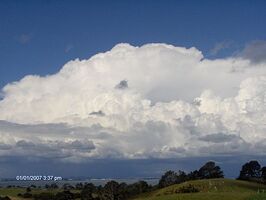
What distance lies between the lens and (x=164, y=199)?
148 meters

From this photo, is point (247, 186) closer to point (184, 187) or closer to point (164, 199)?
point (184, 187)

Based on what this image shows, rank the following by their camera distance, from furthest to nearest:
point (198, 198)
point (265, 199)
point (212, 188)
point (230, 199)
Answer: point (212, 188)
point (198, 198)
point (230, 199)
point (265, 199)

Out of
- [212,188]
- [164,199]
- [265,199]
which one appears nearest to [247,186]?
[212,188]

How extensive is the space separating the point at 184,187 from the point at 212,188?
10.2m

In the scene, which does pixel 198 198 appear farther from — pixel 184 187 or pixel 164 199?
pixel 184 187

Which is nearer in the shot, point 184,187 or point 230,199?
point 230,199

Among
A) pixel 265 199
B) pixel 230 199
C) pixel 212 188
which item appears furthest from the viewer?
pixel 212 188

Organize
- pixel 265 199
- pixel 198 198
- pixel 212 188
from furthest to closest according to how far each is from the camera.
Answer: pixel 212 188 → pixel 198 198 → pixel 265 199

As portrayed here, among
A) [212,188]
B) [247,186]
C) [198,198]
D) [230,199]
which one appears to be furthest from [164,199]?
[247,186]

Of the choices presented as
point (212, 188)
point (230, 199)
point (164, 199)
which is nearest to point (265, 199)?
point (230, 199)

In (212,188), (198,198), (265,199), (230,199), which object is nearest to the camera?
(265,199)

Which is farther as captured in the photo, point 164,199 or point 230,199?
point 164,199

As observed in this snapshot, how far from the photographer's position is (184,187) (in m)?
190

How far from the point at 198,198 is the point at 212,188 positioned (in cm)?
4800
